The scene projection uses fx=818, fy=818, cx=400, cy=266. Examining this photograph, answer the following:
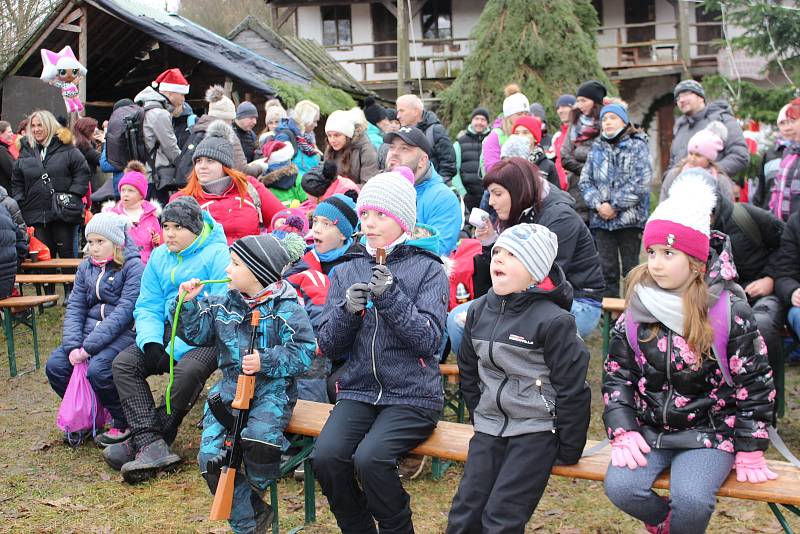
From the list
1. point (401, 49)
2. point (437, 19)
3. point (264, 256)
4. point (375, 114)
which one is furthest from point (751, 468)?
point (437, 19)

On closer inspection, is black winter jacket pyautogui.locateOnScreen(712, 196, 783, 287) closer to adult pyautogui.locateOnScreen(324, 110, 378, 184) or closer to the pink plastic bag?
adult pyautogui.locateOnScreen(324, 110, 378, 184)

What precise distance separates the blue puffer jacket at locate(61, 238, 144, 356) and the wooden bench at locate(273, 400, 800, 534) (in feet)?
5.37

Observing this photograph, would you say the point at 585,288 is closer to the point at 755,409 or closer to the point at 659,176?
the point at 755,409

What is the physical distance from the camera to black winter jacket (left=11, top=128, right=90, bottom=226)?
9.40 meters

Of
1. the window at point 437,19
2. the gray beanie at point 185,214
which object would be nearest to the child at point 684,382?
the gray beanie at point 185,214

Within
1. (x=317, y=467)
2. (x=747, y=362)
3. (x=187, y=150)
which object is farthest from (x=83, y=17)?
(x=747, y=362)

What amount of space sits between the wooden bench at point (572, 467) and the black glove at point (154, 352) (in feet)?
3.86

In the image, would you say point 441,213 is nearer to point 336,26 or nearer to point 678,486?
point 678,486

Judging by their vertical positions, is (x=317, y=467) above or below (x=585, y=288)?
below

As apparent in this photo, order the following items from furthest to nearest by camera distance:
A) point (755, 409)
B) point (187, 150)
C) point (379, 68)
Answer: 1. point (379, 68)
2. point (187, 150)
3. point (755, 409)

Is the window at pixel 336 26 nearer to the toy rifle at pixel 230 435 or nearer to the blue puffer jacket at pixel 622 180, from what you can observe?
the blue puffer jacket at pixel 622 180

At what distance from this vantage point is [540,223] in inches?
194

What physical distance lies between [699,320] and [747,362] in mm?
235

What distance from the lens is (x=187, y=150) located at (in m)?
8.10
